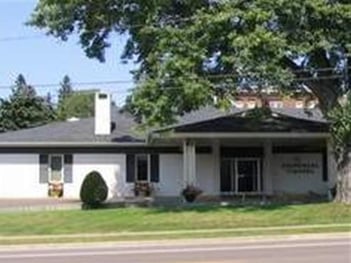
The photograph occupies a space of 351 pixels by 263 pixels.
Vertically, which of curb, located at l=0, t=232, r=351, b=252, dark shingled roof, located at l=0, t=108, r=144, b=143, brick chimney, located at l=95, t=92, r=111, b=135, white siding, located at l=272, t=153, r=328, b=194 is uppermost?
brick chimney, located at l=95, t=92, r=111, b=135

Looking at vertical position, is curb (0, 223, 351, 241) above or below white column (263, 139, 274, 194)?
below

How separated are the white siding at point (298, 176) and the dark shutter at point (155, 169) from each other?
6.20 metres

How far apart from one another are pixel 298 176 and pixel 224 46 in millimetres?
18297

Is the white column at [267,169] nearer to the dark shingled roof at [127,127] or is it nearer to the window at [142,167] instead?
the dark shingled roof at [127,127]

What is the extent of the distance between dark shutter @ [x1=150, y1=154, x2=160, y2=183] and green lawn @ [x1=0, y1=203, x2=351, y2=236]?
12312 mm

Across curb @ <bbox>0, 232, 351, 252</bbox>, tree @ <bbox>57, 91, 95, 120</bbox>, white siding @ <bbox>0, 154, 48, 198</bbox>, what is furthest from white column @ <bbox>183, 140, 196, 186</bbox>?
tree @ <bbox>57, 91, 95, 120</bbox>

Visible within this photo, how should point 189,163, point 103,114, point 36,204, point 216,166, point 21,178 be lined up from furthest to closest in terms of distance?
point 103,114
point 21,178
point 216,166
point 189,163
point 36,204

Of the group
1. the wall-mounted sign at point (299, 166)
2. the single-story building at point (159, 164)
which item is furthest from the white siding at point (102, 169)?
the wall-mounted sign at point (299, 166)

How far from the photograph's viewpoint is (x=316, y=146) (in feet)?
163

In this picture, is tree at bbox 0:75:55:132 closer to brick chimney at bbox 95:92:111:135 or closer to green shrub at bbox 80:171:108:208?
Result: brick chimney at bbox 95:92:111:135

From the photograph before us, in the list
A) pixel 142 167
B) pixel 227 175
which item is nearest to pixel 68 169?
pixel 142 167

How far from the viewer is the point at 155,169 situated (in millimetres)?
49812

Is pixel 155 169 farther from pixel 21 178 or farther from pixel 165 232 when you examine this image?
pixel 165 232

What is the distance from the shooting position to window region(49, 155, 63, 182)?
50.2 meters
